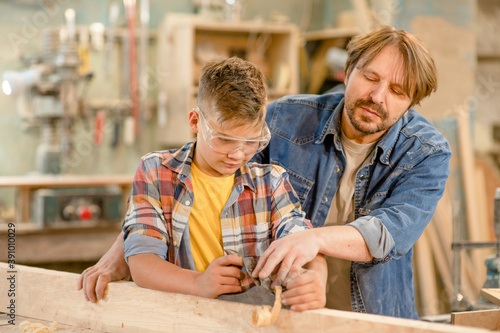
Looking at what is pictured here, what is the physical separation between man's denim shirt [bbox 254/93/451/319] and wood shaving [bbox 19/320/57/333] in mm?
821

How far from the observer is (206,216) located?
1.54m

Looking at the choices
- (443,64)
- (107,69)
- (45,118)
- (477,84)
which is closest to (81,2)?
Result: (107,69)

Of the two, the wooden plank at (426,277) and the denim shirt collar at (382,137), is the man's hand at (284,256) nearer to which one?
the denim shirt collar at (382,137)

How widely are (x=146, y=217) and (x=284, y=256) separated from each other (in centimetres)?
38

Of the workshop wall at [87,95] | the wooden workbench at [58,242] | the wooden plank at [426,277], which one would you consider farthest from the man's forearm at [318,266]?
the workshop wall at [87,95]

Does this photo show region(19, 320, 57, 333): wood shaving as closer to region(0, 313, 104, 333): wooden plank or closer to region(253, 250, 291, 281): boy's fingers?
region(0, 313, 104, 333): wooden plank

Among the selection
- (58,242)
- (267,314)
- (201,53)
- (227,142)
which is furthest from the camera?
(201,53)

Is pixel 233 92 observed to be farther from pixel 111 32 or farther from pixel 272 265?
pixel 111 32

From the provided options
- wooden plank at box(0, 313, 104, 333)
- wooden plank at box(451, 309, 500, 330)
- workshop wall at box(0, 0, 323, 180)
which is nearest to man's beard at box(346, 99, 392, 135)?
wooden plank at box(451, 309, 500, 330)

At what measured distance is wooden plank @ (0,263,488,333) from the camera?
1211 mm

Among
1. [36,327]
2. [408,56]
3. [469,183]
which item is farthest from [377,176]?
[469,183]

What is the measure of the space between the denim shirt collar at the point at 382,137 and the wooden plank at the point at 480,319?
0.52 metres

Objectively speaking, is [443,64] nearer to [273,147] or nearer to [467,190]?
[467,190]

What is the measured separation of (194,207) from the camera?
5.03 feet
